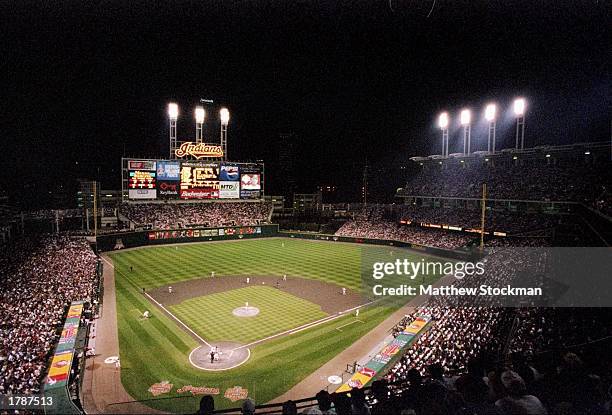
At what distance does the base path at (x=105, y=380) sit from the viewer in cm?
1439

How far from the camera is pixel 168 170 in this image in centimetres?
5847

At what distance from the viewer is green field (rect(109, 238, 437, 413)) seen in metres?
16.6

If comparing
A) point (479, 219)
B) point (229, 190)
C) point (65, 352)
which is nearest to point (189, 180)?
point (229, 190)

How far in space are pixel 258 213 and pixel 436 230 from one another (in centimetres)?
3074

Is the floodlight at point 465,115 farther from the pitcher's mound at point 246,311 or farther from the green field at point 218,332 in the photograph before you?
the pitcher's mound at point 246,311

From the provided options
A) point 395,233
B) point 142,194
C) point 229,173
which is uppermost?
point 229,173

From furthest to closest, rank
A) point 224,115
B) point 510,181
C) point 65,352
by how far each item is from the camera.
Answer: point 224,115 < point 510,181 < point 65,352

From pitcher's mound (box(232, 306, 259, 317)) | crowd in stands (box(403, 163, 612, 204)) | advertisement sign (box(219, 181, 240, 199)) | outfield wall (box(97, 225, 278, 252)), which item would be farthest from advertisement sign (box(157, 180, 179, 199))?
crowd in stands (box(403, 163, 612, 204))

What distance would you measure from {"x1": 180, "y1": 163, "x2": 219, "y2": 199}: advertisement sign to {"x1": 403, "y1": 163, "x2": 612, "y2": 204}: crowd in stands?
34.4 metres

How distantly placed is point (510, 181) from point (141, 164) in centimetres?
5456

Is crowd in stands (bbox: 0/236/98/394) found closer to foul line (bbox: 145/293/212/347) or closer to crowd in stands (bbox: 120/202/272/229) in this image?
foul line (bbox: 145/293/212/347)

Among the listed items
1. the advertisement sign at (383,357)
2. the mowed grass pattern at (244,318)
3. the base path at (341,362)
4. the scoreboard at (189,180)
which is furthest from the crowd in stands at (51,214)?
the advertisement sign at (383,357)

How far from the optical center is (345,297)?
2958cm

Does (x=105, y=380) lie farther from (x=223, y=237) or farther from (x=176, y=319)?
(x=223, y=237)
